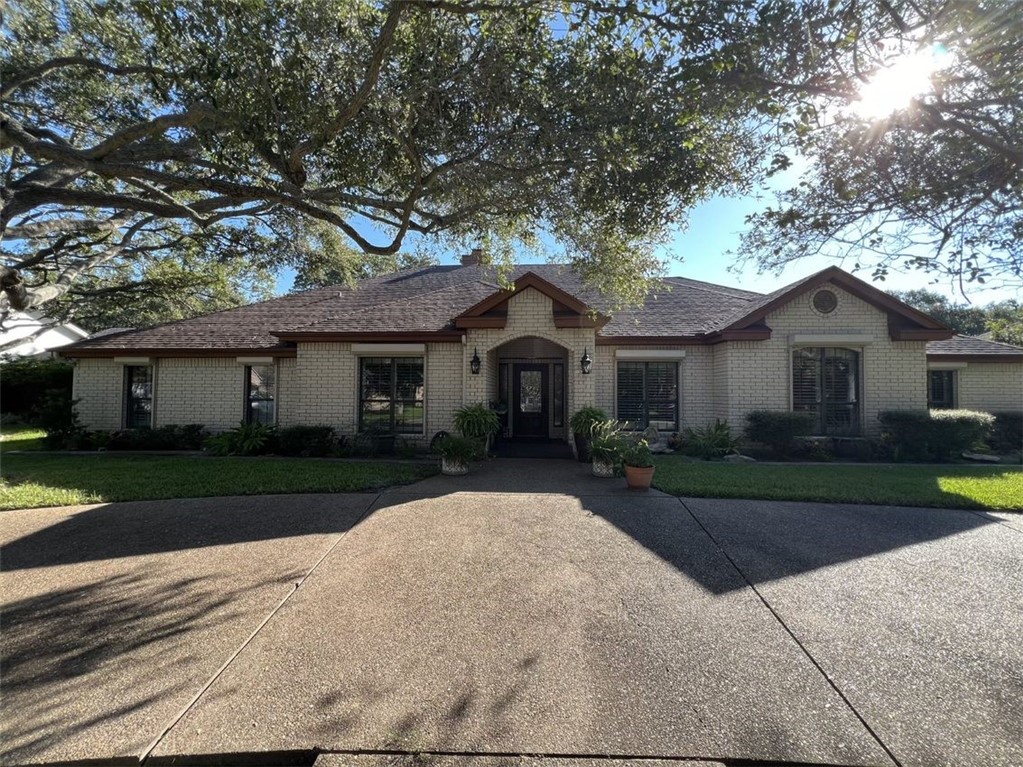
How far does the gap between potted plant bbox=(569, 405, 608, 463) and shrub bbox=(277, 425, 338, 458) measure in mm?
5871

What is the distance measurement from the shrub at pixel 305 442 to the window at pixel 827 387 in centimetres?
1184

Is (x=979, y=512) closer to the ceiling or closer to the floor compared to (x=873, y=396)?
closer to the floor

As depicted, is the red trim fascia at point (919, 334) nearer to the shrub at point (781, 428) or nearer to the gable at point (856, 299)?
the gable at point (856, 299)

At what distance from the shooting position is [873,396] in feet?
37.2

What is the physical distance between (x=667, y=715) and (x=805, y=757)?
649 mm

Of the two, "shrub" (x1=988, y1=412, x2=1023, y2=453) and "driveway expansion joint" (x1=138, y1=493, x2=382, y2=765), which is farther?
"shrub" (x1=988, y1=412, x2=1023, y2=453)

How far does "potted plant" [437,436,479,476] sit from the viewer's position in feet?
28.5

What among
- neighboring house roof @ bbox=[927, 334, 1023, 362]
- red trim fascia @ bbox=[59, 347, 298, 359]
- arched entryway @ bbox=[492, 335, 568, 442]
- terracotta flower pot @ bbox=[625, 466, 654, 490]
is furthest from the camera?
arched entryway @ bbox=[492, 335, 568, 442]

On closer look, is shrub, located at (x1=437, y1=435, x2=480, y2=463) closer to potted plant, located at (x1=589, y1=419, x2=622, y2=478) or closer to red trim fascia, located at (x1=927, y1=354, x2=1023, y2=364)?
potted plant, located at (x1=589, y1=419, x2=622, y2=478)

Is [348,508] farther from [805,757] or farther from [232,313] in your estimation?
[232,313]

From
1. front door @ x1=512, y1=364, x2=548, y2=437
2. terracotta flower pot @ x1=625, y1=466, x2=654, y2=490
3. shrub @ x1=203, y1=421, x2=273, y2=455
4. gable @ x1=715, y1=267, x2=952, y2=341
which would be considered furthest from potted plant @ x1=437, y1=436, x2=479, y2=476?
gable @ x1=715, y1=267, x2=952, y2=341

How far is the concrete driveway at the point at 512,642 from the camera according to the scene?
91.9 inches

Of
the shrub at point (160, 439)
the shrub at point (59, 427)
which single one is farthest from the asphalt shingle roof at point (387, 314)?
the shrub at point (160, 439)

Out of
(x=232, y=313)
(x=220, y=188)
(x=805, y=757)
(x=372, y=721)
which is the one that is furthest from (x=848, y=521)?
(x=232, y=313)
